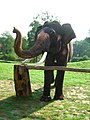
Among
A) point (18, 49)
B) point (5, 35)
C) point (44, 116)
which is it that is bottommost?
point (44, 116)

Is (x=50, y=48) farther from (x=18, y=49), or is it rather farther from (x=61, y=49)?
(x=18, y=49)

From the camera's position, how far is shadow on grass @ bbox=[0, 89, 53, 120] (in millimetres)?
5742

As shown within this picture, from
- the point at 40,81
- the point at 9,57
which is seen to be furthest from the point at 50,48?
the point at 9,57

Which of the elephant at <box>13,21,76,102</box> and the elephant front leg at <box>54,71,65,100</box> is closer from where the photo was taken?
the elephant at <box>13,21,76,102</box>

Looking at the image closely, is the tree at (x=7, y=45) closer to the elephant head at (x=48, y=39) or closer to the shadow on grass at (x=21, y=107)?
the shadow on grass at (x=21, y=107)

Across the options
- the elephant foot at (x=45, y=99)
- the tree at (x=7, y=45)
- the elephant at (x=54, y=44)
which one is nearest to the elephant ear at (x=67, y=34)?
the elephant at (x=54, y=44)

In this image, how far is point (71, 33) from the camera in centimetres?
724

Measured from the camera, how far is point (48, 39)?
6.57 metres

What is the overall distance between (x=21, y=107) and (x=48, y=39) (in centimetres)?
170

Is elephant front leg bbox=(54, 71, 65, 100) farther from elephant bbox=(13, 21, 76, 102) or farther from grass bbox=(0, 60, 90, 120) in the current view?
grass bbox=(0, 60, 90, 120)

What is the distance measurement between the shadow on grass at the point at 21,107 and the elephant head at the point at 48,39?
1213mm

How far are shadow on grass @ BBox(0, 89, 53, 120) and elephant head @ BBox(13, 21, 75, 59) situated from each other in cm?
121

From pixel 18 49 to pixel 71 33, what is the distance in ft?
6.32

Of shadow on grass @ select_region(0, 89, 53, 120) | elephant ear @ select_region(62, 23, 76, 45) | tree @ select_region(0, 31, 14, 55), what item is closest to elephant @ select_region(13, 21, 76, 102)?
elephant ear @ select_region(62, 23, 76, 45)
